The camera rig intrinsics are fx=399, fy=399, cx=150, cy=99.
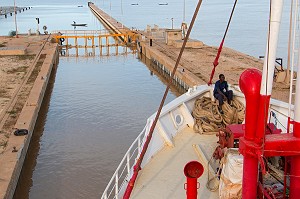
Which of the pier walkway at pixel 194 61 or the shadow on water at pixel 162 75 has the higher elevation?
the pier walkway at pixel 194 61

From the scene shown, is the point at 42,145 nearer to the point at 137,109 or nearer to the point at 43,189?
the point at 43,189

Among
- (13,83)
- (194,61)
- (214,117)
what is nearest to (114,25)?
(194,61)

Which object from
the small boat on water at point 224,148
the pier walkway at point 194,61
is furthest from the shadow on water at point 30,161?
the pier walkway at point 194,61

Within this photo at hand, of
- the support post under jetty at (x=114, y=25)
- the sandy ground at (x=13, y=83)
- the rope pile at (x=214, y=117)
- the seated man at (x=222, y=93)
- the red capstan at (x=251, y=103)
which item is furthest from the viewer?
the support post under jetty at (x=114, y=25)

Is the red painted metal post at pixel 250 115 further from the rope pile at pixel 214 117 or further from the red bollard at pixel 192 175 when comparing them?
the rope pile at pixel 214 117

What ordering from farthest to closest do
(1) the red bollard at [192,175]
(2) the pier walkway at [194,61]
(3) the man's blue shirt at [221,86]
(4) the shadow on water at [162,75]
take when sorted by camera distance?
(4) the shadow on water at [162,75] < (2) the pier walkway at [194,61] < (3) the man's blue shirt at [221,86] < (1) the red bollard at [192,175]

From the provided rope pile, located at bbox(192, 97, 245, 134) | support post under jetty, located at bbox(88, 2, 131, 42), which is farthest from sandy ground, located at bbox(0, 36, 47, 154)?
support post under jetty, located at bbox(88, 2, 131, 42)

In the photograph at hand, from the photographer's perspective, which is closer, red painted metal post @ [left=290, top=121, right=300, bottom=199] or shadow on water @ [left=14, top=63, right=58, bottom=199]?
red painted metal post @ [left=290, top=121, right=300, bottom=199]

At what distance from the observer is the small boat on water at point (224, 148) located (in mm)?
4141

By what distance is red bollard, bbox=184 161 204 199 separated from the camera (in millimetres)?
4613

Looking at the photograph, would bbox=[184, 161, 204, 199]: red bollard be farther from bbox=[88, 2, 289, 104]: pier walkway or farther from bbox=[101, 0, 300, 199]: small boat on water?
bbox=[88, 2, 289, 104]: pier walkway

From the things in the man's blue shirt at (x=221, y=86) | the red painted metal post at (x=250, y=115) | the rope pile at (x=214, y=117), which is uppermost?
the red painted metal post at (x=250, y=115)

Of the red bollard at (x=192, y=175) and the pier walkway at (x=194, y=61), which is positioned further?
the pier walkway at (x=194, y=61)

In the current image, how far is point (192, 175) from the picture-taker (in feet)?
15.3
